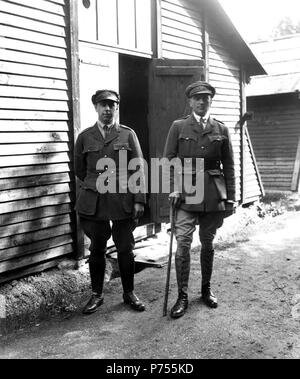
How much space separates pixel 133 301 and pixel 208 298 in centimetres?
75

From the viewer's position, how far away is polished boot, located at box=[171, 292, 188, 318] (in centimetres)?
430

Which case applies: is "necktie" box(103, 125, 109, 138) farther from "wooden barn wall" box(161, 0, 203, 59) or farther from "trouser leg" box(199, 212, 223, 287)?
"wooden barn wall" box(161, 0, 203, 59)

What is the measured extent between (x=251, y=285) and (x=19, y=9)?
3962 mm

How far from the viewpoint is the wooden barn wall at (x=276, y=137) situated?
1367 cm

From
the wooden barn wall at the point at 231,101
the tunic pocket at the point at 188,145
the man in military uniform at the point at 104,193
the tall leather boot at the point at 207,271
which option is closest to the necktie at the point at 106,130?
the man in military uniform at the point at 104,193

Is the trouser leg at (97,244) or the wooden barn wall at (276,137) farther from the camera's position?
the wooden barn wall at (276,137)

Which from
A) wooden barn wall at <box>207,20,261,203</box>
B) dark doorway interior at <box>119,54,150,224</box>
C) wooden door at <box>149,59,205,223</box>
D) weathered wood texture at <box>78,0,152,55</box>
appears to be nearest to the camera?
weathered wood texture at <box>78,0,152,55</box>

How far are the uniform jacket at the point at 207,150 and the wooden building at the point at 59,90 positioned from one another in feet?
5.17

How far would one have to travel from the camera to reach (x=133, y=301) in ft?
15.3

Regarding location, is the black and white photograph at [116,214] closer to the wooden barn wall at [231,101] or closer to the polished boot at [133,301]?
the polished boot at [133,301]

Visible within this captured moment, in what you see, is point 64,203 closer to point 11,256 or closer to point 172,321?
point 11,256

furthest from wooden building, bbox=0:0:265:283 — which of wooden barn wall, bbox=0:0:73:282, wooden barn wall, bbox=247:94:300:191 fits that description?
wooden barn wall, bbox=247:94:300:191

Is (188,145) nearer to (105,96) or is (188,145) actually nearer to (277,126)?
(105,96)

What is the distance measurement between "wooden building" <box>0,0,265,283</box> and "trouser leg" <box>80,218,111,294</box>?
2.76 ft
